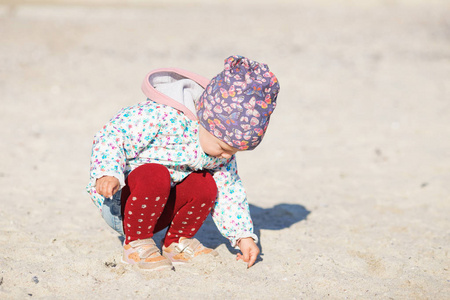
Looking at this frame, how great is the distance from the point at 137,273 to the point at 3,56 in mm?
7432

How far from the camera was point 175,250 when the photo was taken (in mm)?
2818

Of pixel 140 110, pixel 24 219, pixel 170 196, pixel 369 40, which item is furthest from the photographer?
pixel 369 40

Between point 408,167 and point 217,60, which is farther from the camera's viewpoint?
point 217,60

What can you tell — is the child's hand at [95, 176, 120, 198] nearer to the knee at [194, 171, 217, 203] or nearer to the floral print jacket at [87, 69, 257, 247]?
the floral print jacket at [87, 69, 257, 247]

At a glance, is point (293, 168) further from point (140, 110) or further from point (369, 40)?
point (369, 40)

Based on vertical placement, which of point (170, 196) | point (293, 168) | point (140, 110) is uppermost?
point (140, 110)

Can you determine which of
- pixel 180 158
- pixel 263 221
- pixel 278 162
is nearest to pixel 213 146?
pixel 180 158

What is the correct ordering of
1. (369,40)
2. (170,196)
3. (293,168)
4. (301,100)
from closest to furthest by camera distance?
1. (170,196)
2. (293,168)
3. (301,100)
4. (369,40)

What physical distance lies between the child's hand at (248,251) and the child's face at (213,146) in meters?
0.51

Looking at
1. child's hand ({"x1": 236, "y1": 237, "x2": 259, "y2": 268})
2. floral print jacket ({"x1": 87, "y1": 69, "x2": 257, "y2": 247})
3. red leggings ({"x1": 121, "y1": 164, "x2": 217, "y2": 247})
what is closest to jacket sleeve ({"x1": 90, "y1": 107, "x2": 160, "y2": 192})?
floral print jacket ({"x1": 87, "y1": 69, "x2": 257, "y2": 247})

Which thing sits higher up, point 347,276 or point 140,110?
point 140,110

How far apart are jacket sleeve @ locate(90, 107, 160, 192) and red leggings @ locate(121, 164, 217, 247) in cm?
12

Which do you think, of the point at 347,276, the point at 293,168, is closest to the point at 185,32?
the point at 293,168

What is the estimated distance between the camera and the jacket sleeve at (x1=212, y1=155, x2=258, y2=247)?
278cm
